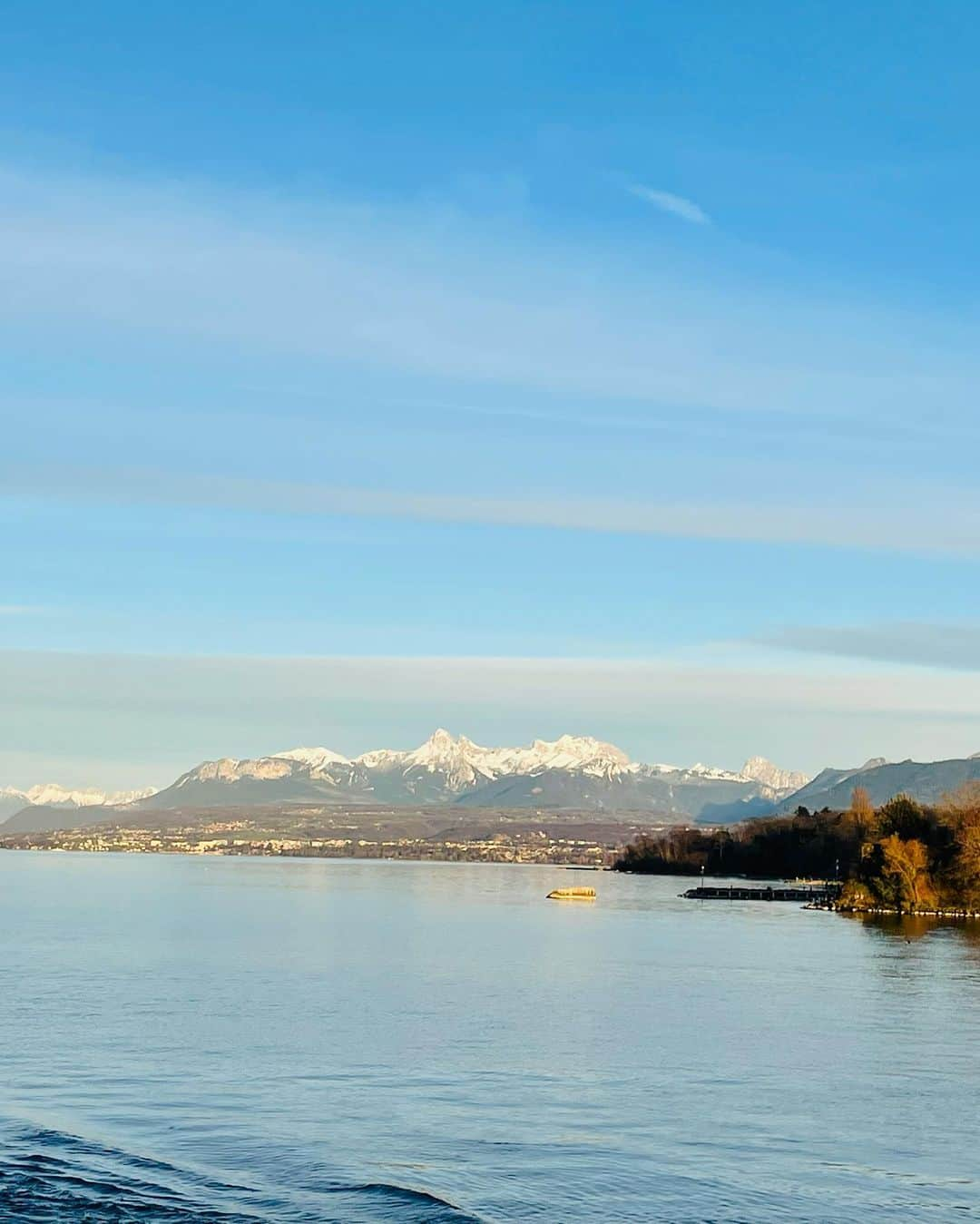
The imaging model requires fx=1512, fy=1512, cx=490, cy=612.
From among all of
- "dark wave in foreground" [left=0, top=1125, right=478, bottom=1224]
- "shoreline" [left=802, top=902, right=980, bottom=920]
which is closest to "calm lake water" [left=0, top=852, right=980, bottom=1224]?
"dark wave in foreground" [left=0, top=1125, right=478, bottom=1224]

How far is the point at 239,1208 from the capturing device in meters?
28.8

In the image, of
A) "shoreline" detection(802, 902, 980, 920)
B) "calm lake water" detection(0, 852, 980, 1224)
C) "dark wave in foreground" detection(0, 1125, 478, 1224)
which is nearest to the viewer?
"dark wave in foreground" detection(0, 1125, 478, 1224)

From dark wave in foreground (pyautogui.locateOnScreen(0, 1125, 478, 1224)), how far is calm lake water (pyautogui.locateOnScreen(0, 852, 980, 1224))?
88 mm

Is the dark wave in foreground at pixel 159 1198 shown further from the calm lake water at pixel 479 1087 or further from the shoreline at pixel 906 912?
the shoreline at pixel 906 912

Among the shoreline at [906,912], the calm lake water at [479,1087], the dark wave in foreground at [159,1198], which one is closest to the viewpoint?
the dark wave in foreground at [159,1198]

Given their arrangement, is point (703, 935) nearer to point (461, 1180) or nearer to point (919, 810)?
point (919, 810)

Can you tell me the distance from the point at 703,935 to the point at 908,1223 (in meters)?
88.2

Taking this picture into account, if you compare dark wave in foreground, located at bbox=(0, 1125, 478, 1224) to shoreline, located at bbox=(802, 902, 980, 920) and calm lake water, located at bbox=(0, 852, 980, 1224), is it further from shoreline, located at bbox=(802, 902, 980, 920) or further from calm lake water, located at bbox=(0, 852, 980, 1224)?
shoreline, located at bbox=(802, 902, 980, 920)

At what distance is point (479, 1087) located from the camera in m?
42.8

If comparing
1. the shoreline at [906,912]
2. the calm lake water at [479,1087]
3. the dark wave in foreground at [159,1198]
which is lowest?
the shoreline at [906,912]

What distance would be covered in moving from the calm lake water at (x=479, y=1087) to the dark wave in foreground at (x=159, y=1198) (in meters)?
0.09

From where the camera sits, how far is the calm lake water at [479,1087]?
30891 mm

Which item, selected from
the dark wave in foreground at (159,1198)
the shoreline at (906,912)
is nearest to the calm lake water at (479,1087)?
the dark wave in foreground at (159,1198)

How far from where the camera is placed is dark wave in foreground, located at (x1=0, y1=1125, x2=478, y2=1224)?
28.0 m
